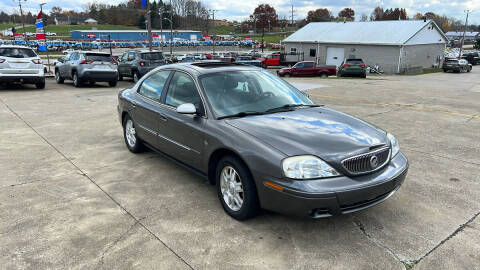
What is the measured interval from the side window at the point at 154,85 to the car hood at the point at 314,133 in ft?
5.27

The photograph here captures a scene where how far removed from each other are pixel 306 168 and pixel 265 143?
17.6 inches

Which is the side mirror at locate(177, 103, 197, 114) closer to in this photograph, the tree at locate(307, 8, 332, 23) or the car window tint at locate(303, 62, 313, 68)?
the car window tint at locate(303, 62, 313, 68)

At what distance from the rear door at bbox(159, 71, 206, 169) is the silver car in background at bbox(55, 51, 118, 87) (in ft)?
38.9

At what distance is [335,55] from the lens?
40031 millimetres

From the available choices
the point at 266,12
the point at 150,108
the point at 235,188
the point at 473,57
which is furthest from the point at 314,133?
the point at 266,12

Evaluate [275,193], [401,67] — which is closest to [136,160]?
[275,193]

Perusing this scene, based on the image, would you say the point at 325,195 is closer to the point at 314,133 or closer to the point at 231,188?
the point at 314,133

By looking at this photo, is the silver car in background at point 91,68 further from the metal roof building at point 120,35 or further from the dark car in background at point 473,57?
the metal roof building at point 120,35

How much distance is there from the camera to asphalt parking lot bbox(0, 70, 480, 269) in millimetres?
3021

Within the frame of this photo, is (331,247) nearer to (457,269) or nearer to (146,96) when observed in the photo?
(457,269)

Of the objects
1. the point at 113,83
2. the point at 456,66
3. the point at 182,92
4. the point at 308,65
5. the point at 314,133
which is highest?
the point at 182,92

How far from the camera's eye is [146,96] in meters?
5.29

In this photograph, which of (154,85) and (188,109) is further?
(154,85)

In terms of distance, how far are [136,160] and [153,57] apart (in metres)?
13.5
